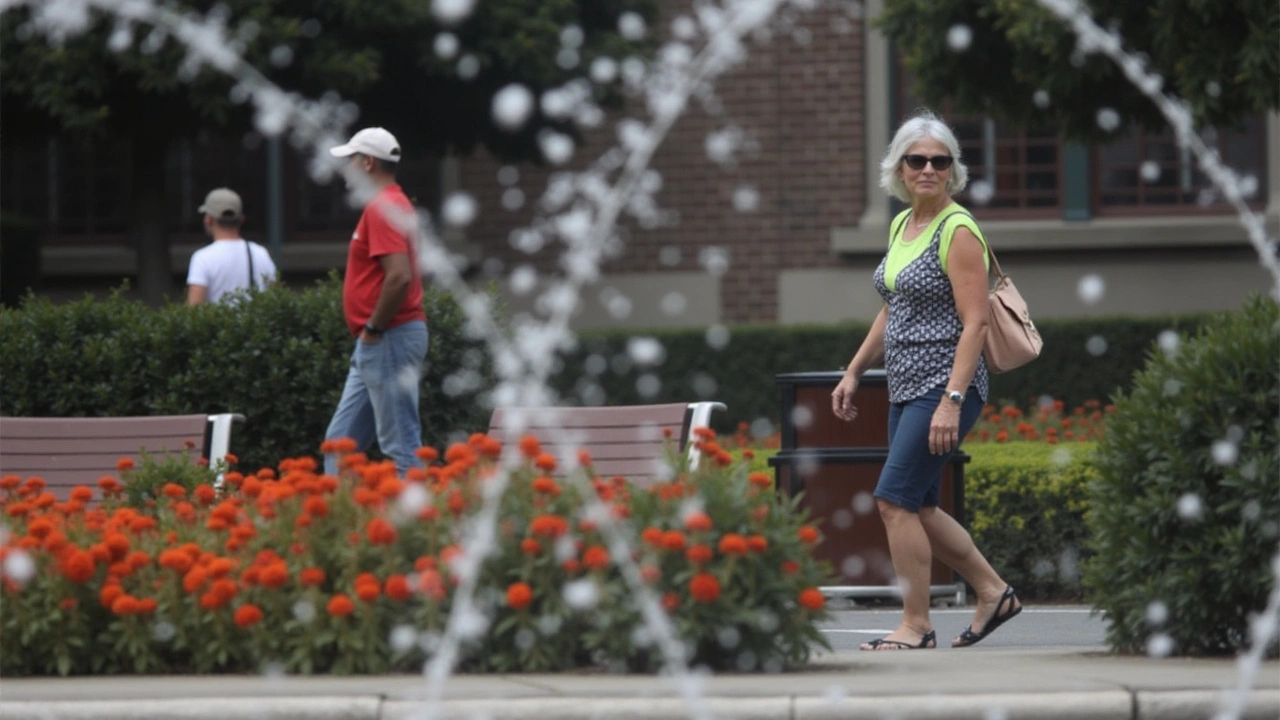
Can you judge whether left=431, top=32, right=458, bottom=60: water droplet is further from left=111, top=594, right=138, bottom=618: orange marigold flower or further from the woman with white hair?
left=111, top=594, right=138, bottom=618: orange marigold flower

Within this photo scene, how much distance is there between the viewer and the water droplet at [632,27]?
61.7ft

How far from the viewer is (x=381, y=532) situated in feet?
17.8

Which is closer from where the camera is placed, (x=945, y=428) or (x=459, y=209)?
(x=945, y=428)

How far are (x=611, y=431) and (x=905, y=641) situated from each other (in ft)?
6.08

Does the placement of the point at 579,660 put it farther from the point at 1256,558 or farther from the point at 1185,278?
the point at 1185,278

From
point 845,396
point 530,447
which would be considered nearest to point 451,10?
point 845,396

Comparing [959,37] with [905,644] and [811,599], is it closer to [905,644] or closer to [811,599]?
[905,644]

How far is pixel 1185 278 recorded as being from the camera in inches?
763

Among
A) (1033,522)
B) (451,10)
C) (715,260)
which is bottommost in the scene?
(1033,522)

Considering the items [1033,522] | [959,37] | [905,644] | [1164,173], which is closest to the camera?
[905,644]

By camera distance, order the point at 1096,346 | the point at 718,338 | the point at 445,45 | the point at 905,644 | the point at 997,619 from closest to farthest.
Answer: the point at 905,644
the point at 997,619
the point at 1096,346
the point at 445,45
the point at 718,338

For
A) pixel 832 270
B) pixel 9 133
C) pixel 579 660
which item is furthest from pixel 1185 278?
pixel 579 660

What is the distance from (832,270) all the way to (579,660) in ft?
48.3

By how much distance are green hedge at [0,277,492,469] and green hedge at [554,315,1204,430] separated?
7.70m
